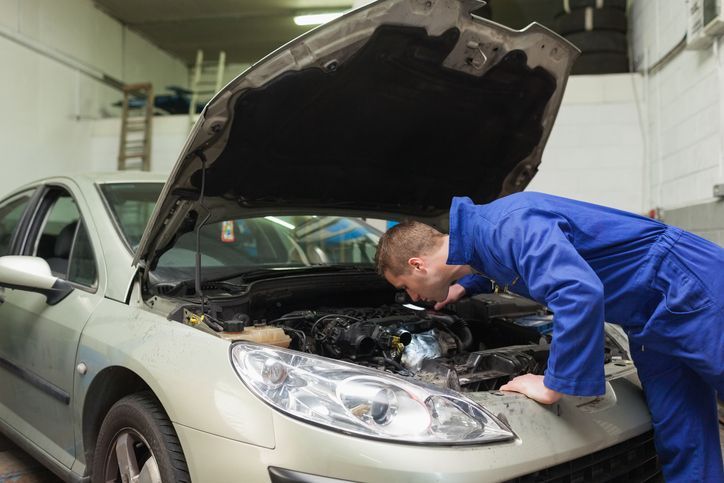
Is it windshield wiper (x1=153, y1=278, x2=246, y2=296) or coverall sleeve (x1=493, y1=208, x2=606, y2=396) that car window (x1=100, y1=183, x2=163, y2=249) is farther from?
coverall sleeve (x1=493, y1=208, x2=606, y2=396)

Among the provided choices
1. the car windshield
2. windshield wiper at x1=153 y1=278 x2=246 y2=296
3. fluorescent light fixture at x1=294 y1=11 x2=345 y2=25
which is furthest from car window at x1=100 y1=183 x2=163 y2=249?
fluorescent light fixture at x1=294 y1=11 x2=345 y2=25

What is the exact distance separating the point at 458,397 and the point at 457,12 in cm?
117

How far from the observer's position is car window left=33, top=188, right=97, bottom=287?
2274 mm

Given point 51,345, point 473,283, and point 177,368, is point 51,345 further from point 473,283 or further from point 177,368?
point 473,283

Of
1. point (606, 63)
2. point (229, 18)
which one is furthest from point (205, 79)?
point (606, 63)

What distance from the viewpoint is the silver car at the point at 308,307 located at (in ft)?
4.30

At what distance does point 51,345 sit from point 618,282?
6.51 feet

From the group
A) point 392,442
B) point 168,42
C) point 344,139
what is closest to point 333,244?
point 344,139

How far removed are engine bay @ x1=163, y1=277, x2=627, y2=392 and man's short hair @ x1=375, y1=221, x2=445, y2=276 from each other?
27 cm

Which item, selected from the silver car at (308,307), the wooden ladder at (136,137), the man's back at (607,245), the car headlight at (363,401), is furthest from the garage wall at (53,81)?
the man's back at (607,245)

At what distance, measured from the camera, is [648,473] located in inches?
67.7

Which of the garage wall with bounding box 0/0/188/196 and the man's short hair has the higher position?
the garage wall with bounding box 0/0/188/196

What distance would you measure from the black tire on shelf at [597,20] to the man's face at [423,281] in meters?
4.97

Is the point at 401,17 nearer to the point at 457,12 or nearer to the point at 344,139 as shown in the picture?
the point at 457,12
